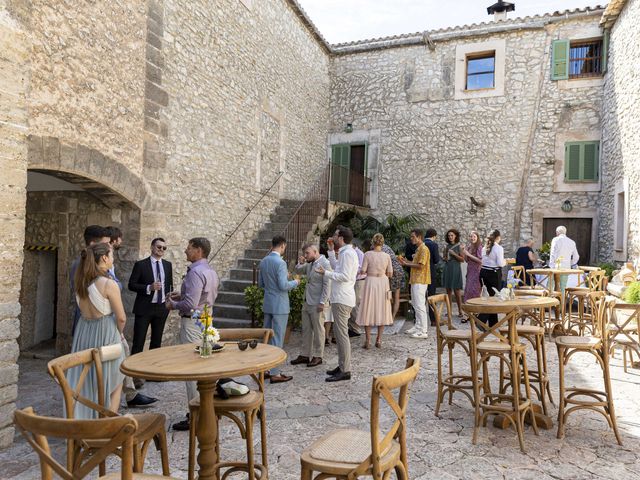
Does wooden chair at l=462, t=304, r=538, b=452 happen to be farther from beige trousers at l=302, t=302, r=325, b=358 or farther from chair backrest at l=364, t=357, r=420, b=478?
beige trousers at l=302, t=302, r=325, b=358

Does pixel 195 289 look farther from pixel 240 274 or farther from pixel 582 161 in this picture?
pixel 582 161

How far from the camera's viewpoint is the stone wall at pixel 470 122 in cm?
1252

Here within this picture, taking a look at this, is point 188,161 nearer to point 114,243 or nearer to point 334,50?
point 114,243

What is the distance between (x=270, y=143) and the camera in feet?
36.1

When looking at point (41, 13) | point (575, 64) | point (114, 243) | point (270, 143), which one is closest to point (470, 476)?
point (114, 243)

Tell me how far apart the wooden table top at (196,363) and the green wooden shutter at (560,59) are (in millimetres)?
12426

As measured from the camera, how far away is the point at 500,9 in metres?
14.1

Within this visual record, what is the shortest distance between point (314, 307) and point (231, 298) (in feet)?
10.4

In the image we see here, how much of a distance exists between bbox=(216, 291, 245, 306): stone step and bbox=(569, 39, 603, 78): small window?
10.4 metres

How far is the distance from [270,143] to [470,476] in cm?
895

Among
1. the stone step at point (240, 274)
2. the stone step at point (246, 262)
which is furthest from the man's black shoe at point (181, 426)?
the stone step at point (246, 262)

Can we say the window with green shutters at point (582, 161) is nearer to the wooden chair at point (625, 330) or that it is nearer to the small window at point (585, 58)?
the small window at point (585, 58)

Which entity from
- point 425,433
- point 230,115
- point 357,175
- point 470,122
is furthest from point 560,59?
point 425,433

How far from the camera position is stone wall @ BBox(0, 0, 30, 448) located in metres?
3.82
